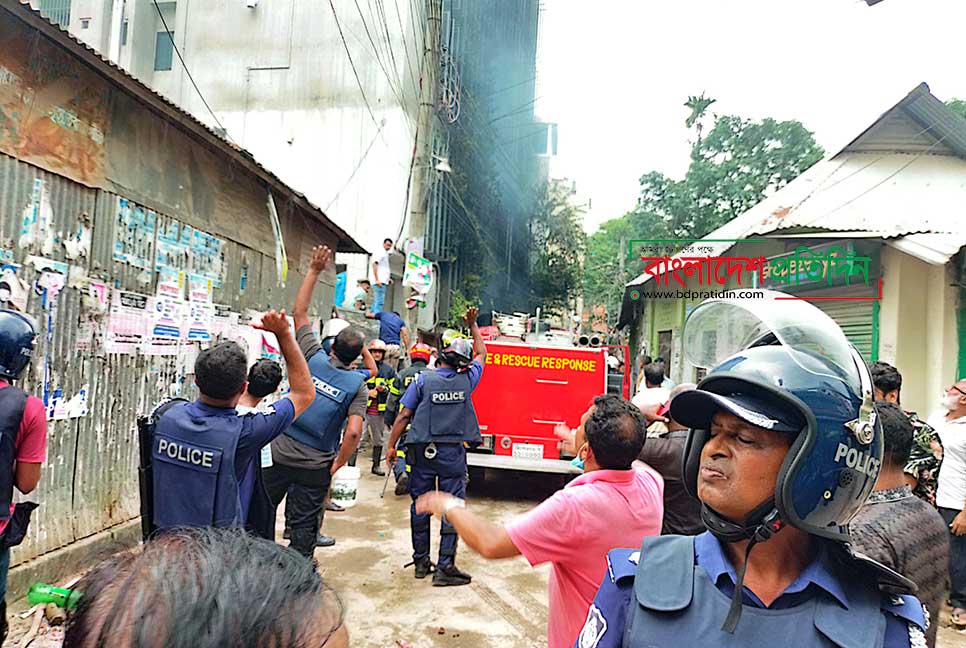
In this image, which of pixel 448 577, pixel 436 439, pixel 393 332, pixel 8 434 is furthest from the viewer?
pixel 393 332

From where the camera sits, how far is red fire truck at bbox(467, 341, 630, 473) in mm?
8375

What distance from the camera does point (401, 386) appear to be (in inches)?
352

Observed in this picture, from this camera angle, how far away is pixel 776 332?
1.47 meters

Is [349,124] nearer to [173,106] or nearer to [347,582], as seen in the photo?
[173,106]

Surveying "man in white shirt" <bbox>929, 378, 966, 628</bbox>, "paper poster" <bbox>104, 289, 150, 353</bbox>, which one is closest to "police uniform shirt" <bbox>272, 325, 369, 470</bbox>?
"paper poster" <bbox>104, 289, 150, 353</bbox>

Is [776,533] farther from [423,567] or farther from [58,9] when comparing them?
[58,9]

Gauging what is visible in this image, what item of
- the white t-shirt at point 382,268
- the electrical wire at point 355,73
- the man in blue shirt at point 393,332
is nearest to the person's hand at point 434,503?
the man in blue shirt at point 393,332

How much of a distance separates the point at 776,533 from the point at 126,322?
5.43 meters

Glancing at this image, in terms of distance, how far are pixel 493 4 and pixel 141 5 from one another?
14.3 m

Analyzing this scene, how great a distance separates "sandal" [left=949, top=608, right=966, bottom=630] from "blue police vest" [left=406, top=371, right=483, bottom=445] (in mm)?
4016

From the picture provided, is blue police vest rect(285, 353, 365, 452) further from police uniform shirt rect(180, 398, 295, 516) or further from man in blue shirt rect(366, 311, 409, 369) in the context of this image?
man in blue shirt rect(366, 311, 409, 369)

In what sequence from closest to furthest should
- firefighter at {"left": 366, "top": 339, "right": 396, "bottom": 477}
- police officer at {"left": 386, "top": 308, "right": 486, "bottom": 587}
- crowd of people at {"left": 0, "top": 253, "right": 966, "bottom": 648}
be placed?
crowd of people at {"left": 0, "top": 253, "right": 966, "bottom": 648} → police officer at {"left": 386, "top": 308, "right": 486, "bottom": 587} → firefighter at {"left": 366, "top": 339, "right": 396, "bottom": 477}

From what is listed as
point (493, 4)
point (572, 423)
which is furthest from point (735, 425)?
point (493, 4)

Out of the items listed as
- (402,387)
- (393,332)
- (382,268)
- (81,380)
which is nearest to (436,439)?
(81,380)
